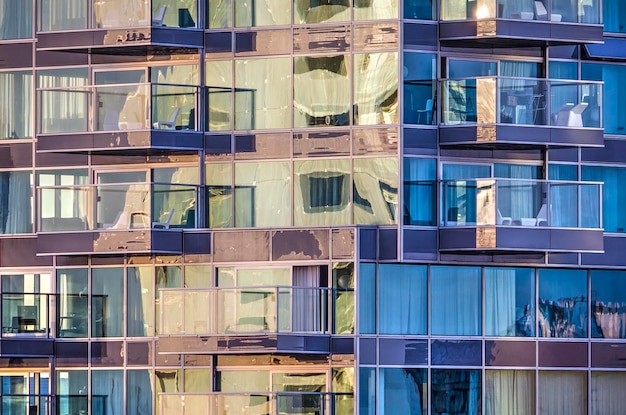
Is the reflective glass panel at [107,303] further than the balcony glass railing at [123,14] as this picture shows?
Yes

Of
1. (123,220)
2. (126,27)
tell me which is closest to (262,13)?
(126,27)

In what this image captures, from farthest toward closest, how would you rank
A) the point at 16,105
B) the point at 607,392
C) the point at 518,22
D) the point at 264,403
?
the point at 16,105
the point at 607,392
the point at 518,22
the point at 264,403

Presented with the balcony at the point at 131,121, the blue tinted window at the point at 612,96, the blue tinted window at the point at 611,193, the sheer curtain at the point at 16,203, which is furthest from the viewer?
the sheer curtain at the point at 16,203

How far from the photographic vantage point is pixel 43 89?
54938mm

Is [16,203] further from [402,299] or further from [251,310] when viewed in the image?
[402,299]

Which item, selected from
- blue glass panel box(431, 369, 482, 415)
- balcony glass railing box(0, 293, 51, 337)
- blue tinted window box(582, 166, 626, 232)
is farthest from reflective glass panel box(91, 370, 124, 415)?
blue tinted window box(582, 166, 626, 232)

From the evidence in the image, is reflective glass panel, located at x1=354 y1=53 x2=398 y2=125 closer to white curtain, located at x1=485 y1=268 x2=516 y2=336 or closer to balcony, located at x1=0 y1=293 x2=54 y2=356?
white curtain, located at x1=485 y1=268 x2=516 y2=336

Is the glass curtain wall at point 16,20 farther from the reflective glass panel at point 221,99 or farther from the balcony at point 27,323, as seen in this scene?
the balcony at point 27,323

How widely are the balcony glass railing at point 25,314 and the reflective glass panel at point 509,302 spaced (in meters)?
10.4

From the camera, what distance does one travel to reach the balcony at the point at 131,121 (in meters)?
53.9

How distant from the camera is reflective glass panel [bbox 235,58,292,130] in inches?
2126

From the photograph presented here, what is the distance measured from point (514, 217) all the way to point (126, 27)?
33.2ft

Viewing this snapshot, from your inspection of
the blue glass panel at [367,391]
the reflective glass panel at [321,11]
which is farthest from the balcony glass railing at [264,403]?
the reflective glass panel at [321,11]

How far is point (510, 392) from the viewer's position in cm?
5384
